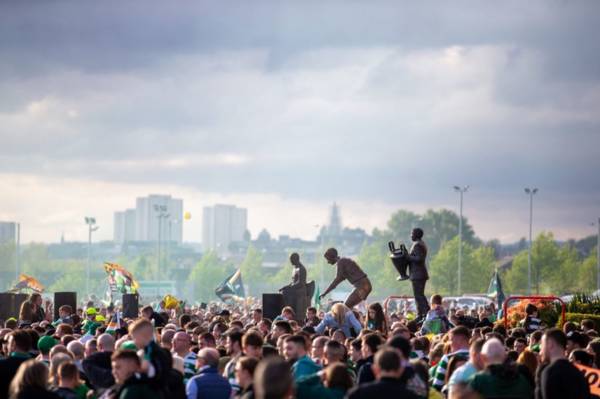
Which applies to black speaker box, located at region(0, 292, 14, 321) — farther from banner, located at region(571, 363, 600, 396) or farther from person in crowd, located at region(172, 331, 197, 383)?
banner, located at region(571, 363, 600, 396)

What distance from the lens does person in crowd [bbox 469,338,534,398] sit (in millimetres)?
12125

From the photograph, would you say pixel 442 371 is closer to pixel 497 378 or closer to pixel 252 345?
pixel 252 345

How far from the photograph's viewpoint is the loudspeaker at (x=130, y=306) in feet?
108

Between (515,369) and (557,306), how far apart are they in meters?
17.8

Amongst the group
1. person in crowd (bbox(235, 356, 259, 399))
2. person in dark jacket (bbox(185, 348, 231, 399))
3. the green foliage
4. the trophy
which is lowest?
person in dark jacket (bbox(185, 348, 231, 399))

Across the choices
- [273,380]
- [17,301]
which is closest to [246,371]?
[273,380]

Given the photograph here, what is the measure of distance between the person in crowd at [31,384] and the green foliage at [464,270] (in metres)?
116

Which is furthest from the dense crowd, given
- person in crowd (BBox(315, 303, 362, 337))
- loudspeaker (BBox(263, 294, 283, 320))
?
loudspeaker (BBox(263, 294, 283, 320))

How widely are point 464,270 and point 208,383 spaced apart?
11632cm

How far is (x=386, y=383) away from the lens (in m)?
10.4

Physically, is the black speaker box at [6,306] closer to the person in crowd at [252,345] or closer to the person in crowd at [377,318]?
the person in crowd at [377,318]

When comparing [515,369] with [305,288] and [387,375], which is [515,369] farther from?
[305,288]

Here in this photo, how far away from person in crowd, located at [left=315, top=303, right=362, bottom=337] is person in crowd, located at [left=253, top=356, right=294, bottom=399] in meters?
13.0

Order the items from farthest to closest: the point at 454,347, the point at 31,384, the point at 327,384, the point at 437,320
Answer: the point at 437,320 → the point at 454,347 → the point at 327,384 → the point at 31,384
